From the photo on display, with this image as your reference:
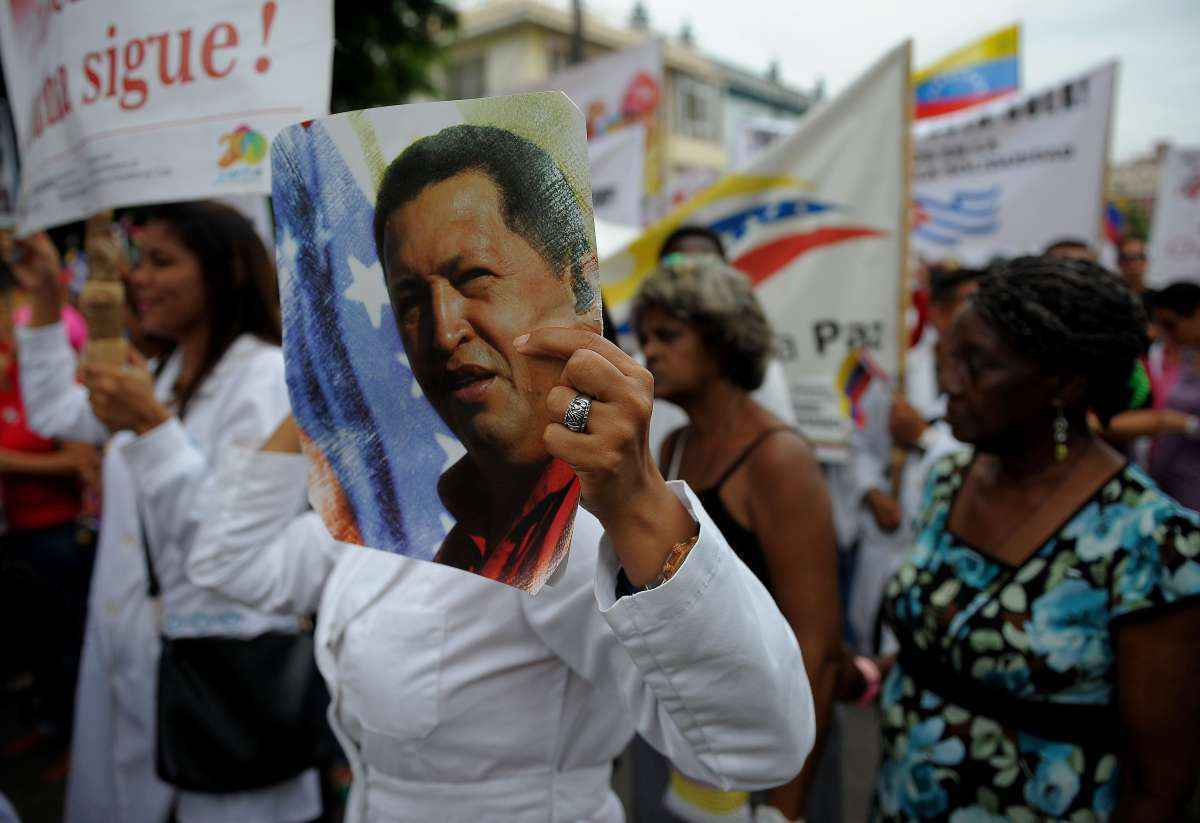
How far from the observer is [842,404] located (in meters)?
3.52

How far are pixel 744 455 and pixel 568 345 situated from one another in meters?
1.28

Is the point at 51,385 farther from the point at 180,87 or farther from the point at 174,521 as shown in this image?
the point at 180,87

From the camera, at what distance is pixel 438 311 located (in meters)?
0.87

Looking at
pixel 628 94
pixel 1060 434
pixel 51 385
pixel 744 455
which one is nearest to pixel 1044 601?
pixel 1060 434

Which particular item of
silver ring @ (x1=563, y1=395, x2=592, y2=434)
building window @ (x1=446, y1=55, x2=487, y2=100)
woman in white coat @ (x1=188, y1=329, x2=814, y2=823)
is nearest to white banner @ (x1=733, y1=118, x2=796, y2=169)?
woman in white coat @ (x1=188, y1=329, x2=814, y2=823)

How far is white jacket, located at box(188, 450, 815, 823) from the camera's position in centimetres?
85

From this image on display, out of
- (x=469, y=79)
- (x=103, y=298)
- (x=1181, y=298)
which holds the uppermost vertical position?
(x=469, y=79)

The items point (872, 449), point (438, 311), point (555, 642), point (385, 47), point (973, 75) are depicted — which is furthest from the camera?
point (385, 47)

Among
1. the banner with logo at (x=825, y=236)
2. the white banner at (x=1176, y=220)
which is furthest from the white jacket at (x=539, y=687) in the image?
the white banner at (x=1176, y=220)

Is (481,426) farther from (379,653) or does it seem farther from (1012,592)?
(1012,592)

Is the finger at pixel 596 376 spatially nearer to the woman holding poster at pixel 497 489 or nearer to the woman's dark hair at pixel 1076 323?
the woman holding poster at pixel 497 489

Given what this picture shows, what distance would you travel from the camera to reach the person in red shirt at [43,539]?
12.2 ft

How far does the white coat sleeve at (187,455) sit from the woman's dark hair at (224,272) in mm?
150

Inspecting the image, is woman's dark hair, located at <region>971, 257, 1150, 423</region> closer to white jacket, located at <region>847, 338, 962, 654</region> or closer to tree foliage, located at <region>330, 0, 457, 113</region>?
white jacket, located at <region>847, 338, 962, 654</region>
